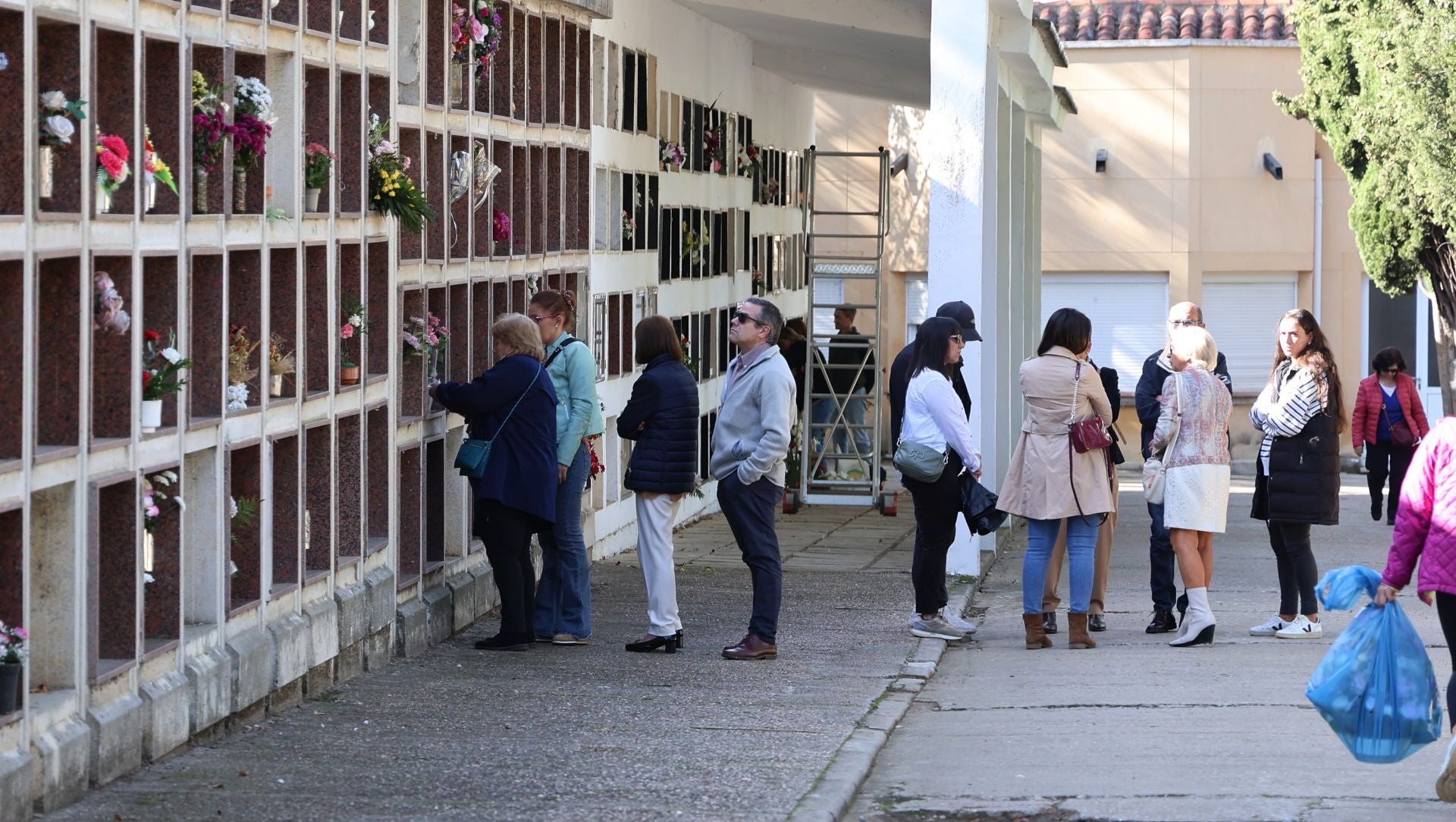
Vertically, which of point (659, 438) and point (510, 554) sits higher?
point (659, 438)

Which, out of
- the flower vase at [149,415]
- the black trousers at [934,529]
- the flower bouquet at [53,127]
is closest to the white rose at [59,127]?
the flower bouquet at [53,127]

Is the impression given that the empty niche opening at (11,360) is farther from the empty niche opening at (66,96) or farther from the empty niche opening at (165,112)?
the empty niche opening at (165,112)

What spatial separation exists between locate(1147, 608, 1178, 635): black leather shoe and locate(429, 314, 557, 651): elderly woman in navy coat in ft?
11.4

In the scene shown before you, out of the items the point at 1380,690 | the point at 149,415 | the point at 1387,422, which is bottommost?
the point at 1380,690

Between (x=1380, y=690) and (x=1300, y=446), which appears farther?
(x=1300, y=446)

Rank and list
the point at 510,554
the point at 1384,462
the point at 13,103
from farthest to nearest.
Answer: the point at 1384,462
the point at 510,554
the point at 13,103

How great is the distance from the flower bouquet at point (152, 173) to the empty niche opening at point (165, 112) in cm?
7

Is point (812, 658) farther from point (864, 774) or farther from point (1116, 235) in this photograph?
point (1116, 235)

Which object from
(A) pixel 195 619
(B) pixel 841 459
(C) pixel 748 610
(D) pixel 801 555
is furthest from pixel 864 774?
(B) pixel 841 459

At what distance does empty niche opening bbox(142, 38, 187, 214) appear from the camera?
706 centimetres

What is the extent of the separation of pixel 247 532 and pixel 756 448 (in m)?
2.67

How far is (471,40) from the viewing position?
10.6 m

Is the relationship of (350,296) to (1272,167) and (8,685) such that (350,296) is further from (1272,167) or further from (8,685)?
(1272,167)

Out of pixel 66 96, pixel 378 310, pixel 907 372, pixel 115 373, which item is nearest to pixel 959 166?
pixel 907 372
